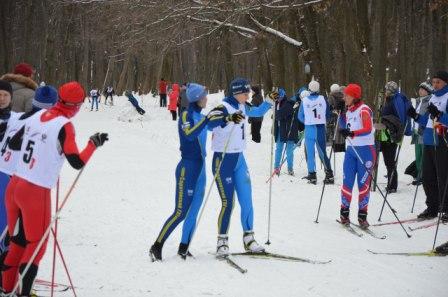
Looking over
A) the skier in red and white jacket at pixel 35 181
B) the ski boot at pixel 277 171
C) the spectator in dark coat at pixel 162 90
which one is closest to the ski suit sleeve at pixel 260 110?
the skier in red and white jacket at pixel 35 181

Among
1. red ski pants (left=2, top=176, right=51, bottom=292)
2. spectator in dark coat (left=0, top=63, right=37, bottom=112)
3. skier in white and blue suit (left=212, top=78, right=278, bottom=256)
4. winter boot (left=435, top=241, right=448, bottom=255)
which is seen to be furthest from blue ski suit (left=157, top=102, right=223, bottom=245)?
winter boot (left=435, top=241, right=448, bottom=255)

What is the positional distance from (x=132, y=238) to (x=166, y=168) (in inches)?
263

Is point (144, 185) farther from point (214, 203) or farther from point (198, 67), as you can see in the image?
point (198, 67)

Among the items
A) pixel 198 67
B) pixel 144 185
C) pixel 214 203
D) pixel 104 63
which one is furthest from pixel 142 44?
pixel 104 63

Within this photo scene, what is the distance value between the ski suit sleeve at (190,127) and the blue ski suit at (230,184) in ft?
1.03

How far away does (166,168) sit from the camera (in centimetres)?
1405

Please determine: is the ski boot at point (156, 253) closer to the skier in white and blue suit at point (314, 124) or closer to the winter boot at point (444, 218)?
the winter boot at point (444, 218)

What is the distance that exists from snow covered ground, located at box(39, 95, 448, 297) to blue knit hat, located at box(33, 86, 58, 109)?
1826 millimetres

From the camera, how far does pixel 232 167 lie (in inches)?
254

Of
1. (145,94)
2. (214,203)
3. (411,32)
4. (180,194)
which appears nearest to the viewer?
(180,194)

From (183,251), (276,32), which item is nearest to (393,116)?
(183,251)

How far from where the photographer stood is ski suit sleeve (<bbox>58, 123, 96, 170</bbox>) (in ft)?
14.9

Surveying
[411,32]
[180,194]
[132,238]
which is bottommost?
[132,238]

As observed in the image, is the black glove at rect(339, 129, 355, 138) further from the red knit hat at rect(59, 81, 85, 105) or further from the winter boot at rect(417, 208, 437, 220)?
the red knit hat at rect(59, 81, 85, 105)
